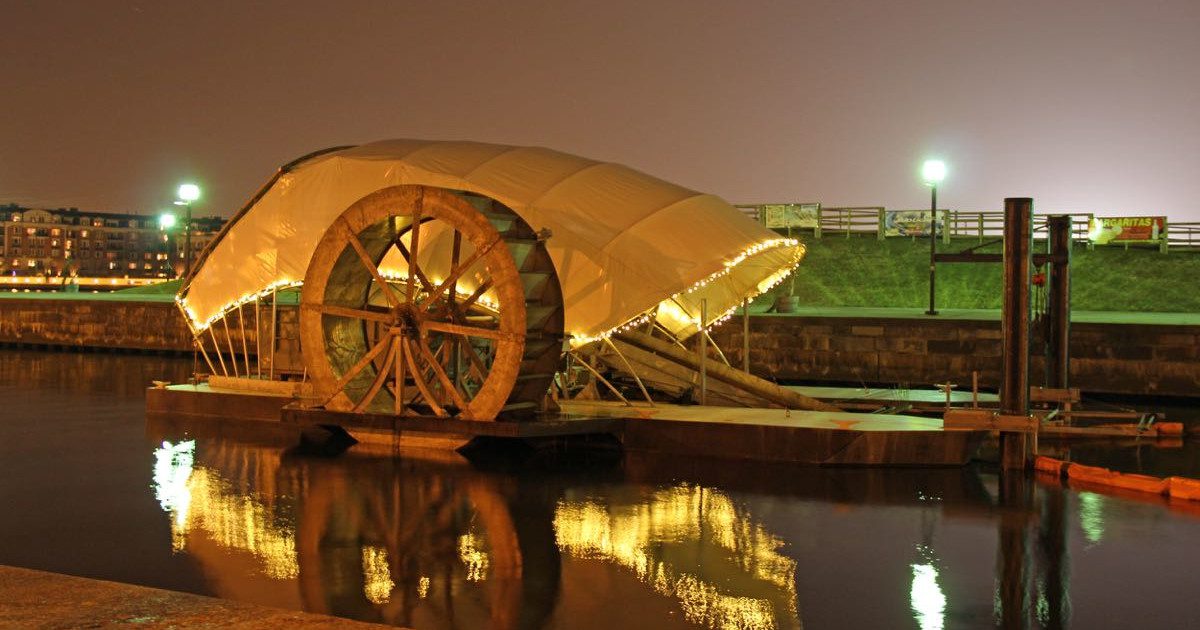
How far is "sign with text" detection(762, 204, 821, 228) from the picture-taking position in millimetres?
51875

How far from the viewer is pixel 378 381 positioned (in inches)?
780

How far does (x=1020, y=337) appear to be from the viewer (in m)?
18.4

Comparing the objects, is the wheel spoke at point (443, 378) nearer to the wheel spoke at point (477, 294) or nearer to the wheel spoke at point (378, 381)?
the wheel spoke at point (378, 381)

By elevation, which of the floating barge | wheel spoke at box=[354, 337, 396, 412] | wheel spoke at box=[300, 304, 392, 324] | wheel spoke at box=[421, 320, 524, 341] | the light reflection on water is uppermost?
wheel spoke at box=[300, 304, 392, 324]

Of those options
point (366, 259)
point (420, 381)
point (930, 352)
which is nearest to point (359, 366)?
point (420, 381)

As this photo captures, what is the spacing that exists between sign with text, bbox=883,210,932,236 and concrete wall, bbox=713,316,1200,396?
52.3ft

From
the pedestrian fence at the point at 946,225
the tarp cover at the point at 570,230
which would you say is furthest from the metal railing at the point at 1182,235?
the tarp cover at the point at 570,230

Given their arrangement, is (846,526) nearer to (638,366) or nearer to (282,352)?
(638,366)

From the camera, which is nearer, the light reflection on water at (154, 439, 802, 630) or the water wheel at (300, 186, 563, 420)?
the light reflection on water at (154, 439, 802, 630)

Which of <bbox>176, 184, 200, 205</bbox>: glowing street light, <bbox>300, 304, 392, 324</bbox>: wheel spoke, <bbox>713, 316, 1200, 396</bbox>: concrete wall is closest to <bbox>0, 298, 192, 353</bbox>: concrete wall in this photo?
<bbox>176, 184, 200, 205</bbox>: glowing street light

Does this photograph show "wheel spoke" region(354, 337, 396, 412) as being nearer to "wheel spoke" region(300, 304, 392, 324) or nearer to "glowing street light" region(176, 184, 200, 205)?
"wheel spoke" region(300, 304, 392, 324)

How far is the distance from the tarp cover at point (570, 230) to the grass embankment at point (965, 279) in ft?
68.9

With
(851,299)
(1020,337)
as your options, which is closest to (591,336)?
(1020,337)

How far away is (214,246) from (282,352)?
2612mm
